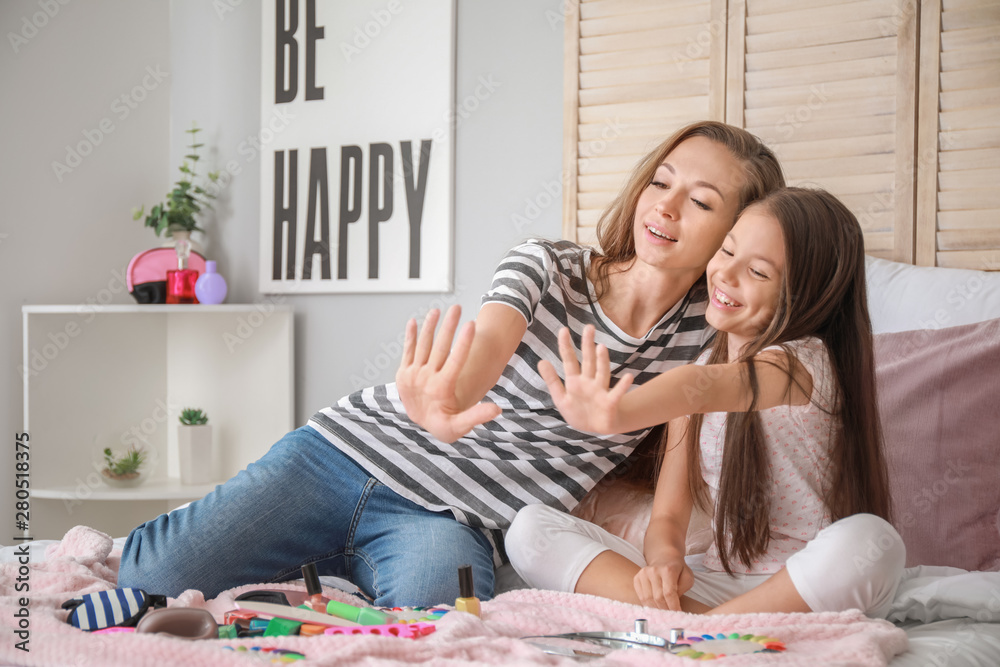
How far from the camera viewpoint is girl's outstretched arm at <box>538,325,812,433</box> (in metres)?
0.85

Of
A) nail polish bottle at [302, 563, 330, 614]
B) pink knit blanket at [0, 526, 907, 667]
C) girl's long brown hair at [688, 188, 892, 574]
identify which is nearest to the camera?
pink knit blanket at [0, 526, 907, 667]

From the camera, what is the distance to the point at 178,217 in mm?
2445

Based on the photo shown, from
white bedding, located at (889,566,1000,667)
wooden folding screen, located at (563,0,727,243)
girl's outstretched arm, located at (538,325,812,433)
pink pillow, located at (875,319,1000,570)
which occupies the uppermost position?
wooden folding screen, located at (563,0,727,243)

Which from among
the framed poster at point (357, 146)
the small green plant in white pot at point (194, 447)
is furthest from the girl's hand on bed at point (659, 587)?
the small green plant in white pot at point (194, 447)

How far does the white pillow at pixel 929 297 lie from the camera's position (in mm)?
1396

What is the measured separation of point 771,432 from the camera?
1099 millimetres

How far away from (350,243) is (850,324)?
62.9 inches

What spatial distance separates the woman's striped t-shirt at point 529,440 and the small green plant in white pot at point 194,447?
131cm

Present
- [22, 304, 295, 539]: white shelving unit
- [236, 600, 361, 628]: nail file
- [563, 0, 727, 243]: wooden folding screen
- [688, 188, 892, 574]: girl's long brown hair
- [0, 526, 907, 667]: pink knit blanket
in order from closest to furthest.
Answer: [0, 526, 907, 667]: pink knit blanket < [236, 600, 361, 628]: nail file < [688, 188, 892, 574]: girl's long brown hair < [563, 0, 727, 243]: wooden folding screen < [22, 304, 295, 539]: white shelving unit

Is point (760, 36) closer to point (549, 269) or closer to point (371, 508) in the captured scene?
point (549, 269)

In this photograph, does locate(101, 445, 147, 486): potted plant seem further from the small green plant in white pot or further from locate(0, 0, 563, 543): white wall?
locate(0, 0, 563, 543): white wall

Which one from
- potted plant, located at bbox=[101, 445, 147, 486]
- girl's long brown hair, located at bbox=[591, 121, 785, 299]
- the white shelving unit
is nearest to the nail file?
girl's long brown hair, located at bbox=[591, 121, 785, 299]

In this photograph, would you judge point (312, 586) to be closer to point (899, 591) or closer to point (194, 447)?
point (899, 591)

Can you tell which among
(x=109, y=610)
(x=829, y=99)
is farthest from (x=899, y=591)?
(x=829, y=99)
